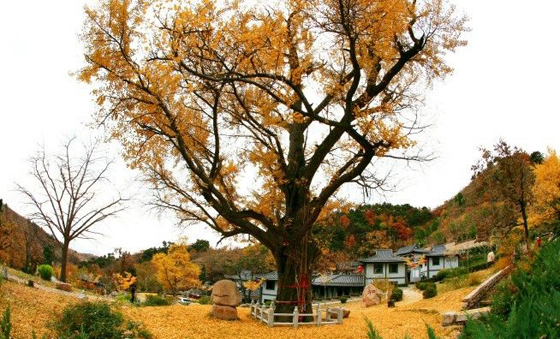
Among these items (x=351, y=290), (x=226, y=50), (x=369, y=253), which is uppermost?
(x=226, y=50)

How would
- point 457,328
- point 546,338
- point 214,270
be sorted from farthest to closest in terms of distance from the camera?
point 214,270 < point 457,328 < point 546,338

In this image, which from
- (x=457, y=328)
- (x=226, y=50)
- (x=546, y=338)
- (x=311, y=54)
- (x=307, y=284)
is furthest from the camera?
(x=307, y=284)

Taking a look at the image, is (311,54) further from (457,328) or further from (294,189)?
(457,328)

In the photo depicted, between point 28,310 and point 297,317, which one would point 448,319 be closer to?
point 297,317

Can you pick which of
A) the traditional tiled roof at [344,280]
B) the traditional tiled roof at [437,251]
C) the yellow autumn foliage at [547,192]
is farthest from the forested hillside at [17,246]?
the traditional tiled roof at [437,251]

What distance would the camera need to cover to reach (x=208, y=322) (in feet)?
48.4

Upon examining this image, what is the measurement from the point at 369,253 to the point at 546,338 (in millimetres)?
48466

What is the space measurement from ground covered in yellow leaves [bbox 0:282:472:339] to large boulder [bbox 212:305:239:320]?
24 cm

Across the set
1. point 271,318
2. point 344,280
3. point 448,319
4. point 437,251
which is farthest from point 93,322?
point 437,251

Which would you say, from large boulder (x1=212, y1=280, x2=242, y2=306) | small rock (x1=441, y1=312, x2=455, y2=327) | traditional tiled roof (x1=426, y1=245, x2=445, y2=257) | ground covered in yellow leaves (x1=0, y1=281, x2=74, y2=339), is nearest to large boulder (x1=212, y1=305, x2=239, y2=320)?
large boulder (x1=212, y1=280, x2=242, y2=306)

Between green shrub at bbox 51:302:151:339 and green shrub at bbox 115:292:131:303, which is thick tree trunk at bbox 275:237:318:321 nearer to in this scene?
green shrub at bbox 115:292:131:303

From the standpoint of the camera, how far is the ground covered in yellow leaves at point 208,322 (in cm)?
1092

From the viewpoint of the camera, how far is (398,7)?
1169 cm

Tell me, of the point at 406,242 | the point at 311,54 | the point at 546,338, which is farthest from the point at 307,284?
the point at 406,242
